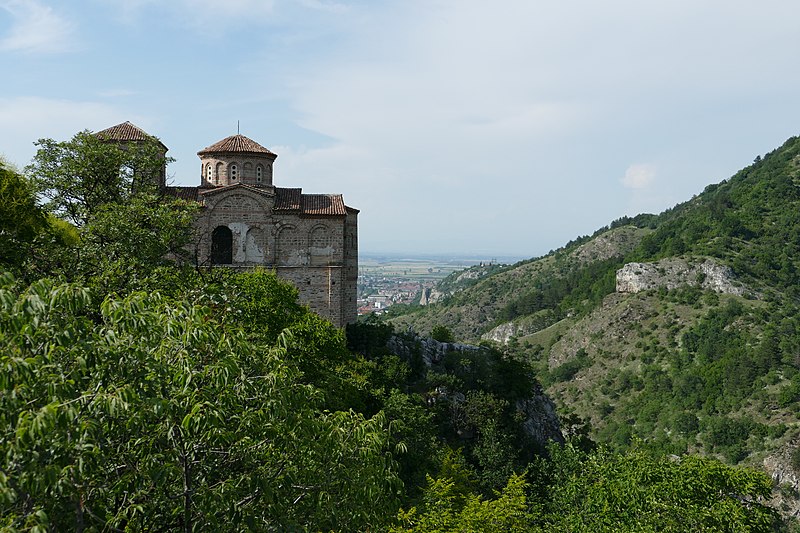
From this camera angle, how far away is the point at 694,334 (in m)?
76.2

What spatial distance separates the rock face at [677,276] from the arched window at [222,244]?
66464 mm

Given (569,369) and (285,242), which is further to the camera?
(569,369)

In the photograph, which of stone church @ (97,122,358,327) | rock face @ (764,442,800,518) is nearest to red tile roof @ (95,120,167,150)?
stone church @ (97,122,358,327)

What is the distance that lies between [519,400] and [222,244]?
19.8 meters

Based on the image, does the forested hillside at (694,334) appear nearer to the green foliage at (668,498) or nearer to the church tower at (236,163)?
the green foliage at (668,498)

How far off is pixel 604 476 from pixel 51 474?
58.6 ft

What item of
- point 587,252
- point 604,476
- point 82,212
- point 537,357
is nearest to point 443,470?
point 604,476

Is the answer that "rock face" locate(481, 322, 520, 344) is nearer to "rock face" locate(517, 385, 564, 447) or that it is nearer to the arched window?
"rock face" locate(517, 385, 564, 447)

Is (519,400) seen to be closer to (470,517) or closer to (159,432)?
(470,517)

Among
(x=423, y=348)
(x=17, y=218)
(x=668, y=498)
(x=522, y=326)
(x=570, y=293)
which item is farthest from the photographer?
(x=570, y=293)

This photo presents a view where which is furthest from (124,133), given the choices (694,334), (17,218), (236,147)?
(694,334)

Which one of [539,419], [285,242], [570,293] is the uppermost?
[285,242]

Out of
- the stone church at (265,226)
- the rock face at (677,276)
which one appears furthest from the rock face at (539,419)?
the rock face at (677,276)

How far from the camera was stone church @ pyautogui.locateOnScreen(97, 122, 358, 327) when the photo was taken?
111 feet
